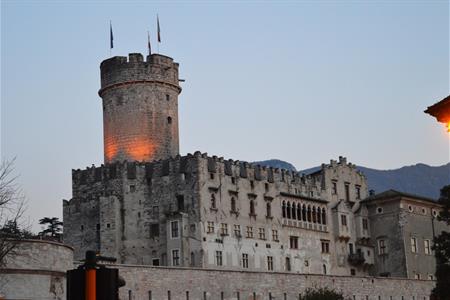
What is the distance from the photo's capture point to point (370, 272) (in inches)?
3305

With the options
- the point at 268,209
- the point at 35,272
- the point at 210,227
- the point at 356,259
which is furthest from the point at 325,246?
the point at 35,272


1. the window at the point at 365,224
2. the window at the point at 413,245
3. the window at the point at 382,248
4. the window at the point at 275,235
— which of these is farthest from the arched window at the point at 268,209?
the window at the point at 413,245

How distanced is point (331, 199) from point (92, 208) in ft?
75.9

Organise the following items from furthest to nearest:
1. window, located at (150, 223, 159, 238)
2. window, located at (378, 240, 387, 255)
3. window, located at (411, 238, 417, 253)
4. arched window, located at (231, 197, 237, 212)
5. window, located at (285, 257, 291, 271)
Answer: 1. window, located at (378, 240, 387, 255)
2. window, located at (411, 238, 417, 253)
3. window, located at (285, 257, 291, 271)
4. arched window, located at (231, 197, 237, 212)
5. window, located at (150, 223, 159, 238)

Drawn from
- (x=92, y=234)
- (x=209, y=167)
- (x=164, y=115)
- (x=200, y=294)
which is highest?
(x=164, y=115)

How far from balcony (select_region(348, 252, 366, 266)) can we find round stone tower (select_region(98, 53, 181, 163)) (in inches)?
753

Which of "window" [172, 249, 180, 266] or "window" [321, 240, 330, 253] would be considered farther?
"window" [321, 240, 330, 253]

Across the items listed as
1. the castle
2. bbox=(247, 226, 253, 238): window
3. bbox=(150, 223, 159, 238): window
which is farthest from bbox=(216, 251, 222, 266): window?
bbox=(150, 223, 159, 238): window

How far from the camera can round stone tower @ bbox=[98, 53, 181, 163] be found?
254ft

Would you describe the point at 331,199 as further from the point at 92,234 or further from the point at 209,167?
the point at 92,234

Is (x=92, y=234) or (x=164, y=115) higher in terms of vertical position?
(x=164, y=115)

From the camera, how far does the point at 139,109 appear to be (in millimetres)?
78000

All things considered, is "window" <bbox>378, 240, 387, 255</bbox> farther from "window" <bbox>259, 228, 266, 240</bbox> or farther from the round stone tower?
the round stone tower

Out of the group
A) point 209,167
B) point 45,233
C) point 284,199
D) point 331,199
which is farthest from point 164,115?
point 45,233
